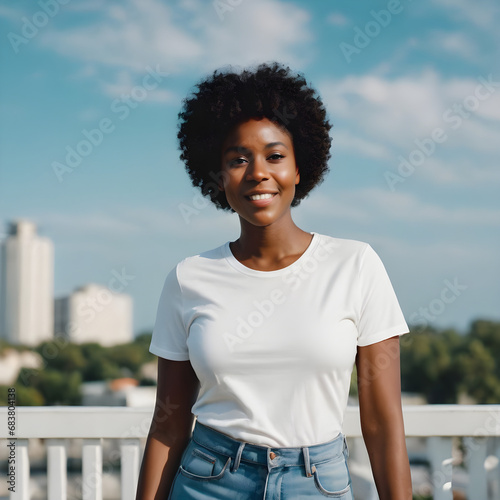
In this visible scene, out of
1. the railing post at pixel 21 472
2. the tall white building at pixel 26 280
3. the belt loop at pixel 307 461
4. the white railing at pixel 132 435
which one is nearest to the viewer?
the belt loop at pixel 307 461

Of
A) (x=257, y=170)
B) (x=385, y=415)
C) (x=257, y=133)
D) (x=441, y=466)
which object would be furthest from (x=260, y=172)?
(x=441, y=466)

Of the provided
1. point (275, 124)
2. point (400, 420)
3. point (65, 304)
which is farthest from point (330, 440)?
point (65, 304)

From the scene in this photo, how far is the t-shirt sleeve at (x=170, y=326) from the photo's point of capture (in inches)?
64.8

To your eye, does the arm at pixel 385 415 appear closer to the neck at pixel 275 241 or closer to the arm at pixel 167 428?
the neck at pixel 275 241

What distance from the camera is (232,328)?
1543mm

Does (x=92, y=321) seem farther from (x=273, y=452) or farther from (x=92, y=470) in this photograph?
(x=273, y=452)

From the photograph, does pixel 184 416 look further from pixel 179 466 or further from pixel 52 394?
pixel 52 394

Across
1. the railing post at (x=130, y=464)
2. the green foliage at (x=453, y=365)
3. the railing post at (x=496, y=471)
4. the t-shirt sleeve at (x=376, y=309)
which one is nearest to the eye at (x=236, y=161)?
the t-shirt sleeve at (x=376, y=309)

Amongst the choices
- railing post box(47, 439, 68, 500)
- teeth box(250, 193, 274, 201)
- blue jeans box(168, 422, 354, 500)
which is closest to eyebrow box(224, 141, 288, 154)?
teeth box(250, 193, 274, 201)

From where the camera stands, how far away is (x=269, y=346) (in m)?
1.50

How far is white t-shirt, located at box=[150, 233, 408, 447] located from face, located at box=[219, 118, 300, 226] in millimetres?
139

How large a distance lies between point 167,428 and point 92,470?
0.69m

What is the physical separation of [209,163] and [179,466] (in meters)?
0.81

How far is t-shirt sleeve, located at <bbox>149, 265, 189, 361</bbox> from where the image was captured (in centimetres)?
165
